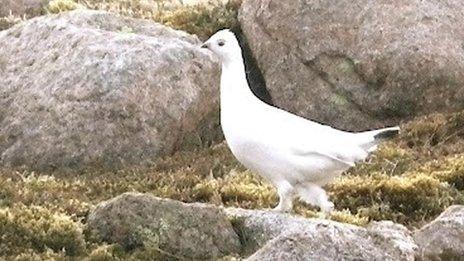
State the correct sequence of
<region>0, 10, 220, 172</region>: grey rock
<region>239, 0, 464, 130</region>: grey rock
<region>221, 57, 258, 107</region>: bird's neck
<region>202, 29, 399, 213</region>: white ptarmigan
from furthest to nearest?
<region>239, 0, 464, 130</region>: grey rock, <region>0, 10, 220, 172</region>: grey rock, <region>221, 57, 258, 107</region>: bird's neck, <region>202, 29, 399, 213</region>: white ptarmigan

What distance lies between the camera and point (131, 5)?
2647 cm

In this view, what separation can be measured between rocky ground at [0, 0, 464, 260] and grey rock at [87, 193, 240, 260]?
0.01 meters

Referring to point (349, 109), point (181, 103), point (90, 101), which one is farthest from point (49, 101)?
point (349, 109)

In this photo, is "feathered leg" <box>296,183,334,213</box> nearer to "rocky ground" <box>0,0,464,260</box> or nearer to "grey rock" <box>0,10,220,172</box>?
"rocky ground" <box>0,0,464,260</box>

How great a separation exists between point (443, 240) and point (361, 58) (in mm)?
10098

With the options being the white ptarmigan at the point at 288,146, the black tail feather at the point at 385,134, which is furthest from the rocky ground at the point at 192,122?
the black tail feather at the point at 385,134

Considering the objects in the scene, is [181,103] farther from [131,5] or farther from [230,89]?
[131,5]

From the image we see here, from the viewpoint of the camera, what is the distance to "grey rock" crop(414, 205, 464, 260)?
33.0 feet

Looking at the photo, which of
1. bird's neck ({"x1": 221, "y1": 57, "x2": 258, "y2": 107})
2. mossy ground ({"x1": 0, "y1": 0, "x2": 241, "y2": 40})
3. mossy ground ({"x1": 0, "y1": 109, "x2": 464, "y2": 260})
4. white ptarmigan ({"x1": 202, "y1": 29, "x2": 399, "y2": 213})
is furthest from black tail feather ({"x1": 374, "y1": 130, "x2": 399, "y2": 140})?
mossy ground ({"x1": 0, "y1": 0, "x2": 241, "y2": 40})

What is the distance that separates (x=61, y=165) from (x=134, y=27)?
3.65 meters

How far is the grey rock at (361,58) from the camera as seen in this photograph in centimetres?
1962

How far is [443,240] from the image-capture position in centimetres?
1012

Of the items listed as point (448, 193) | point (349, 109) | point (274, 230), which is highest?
point (274, 230)

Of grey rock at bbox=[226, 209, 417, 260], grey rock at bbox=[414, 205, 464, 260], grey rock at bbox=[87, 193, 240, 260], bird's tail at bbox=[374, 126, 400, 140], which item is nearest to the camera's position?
grey rock at bbox=[226, 209, 417, 260]
